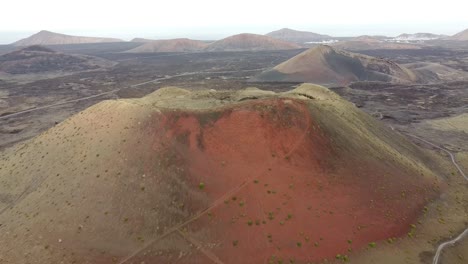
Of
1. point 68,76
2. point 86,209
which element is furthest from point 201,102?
point 68,76

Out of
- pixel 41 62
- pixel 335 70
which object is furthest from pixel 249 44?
pixel 335 70

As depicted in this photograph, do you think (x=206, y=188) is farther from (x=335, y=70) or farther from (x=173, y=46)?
(x=173, y=46)

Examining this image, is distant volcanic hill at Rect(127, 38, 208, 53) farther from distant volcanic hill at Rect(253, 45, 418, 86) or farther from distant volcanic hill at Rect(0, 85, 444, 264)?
distant volcanic hill at Rect(0, 85, 444, 264)

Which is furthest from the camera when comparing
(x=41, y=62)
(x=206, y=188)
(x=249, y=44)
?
(x=249, y=44)

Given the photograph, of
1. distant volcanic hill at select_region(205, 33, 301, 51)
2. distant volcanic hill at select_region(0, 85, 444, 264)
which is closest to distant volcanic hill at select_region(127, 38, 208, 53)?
distant volcanic hill at select_region(205, 33, 301, 51)

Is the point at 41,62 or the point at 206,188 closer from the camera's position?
the point at 206,188

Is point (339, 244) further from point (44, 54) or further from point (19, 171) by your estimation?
point (44, 54)

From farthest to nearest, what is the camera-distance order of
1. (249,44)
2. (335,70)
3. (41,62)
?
(249,44), (41,62), (335,70)
